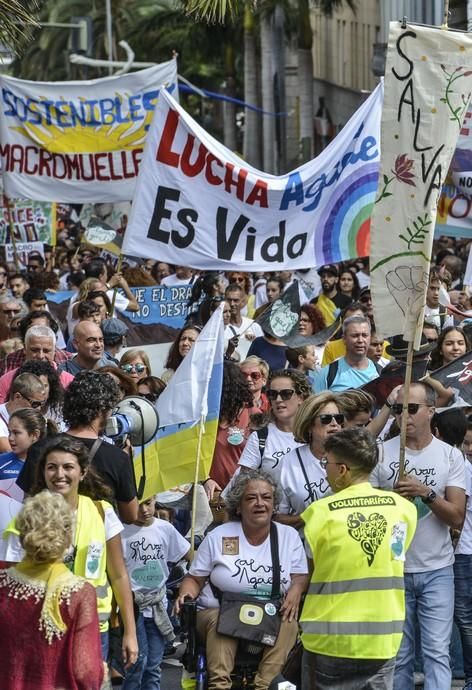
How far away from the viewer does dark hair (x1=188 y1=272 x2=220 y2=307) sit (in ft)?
43.9

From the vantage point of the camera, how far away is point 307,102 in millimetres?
45219

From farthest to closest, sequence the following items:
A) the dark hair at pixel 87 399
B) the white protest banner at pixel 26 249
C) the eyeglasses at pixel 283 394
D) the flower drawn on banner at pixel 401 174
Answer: the white protest banner at pixel 26 249, the eyeglasses at pixel 283 394, the flower drawn on banner at pixel 401 174, the dark hair at pixel 87 399

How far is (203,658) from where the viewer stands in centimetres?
685

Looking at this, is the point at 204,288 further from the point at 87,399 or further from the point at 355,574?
the point at 355,574

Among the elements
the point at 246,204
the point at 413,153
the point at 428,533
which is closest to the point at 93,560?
the point at 428,533

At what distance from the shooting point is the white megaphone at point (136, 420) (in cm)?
729

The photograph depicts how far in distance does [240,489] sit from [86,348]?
290cm

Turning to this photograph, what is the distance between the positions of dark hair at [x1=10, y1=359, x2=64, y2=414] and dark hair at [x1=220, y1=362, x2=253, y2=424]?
116cm

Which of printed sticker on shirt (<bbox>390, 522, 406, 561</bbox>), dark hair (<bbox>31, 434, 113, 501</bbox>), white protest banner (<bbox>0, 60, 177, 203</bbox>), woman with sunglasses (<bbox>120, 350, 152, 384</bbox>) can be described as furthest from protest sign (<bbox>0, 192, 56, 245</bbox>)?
printed sticker on shirt (<bbox>390, 522, 406, 561</bbox>)

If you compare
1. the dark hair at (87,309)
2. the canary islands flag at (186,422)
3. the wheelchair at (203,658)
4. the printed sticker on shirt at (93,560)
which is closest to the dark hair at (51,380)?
the canary islands flag at (186,422)

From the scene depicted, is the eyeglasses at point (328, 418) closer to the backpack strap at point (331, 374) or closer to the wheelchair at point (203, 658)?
the wheelchair at point (203, 658)

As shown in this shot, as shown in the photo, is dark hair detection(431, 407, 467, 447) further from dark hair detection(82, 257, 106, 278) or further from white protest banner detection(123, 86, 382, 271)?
dark hair detection(82, 257, 106, 278)

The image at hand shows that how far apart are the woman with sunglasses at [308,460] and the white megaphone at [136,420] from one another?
66 centimetres

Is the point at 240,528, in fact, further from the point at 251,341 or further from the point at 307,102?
the point at 307,102
